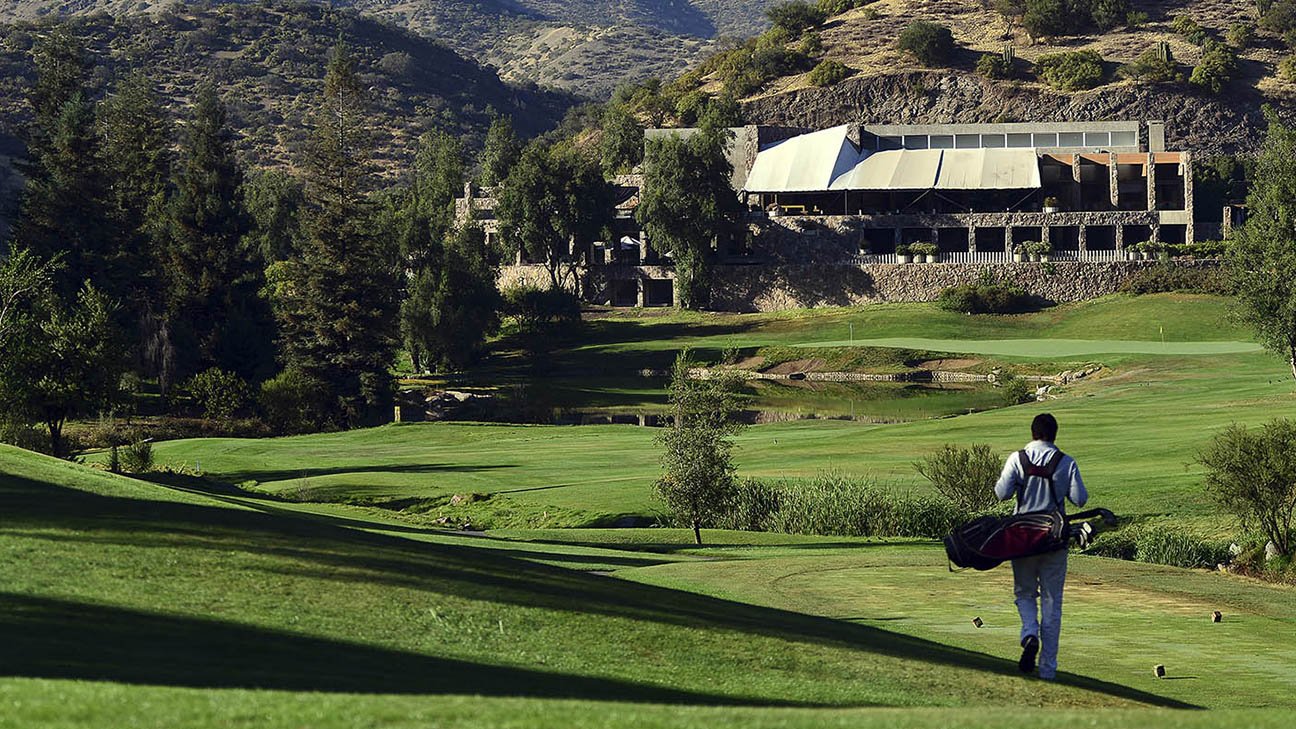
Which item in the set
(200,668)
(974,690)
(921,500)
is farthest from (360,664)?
(921,500)

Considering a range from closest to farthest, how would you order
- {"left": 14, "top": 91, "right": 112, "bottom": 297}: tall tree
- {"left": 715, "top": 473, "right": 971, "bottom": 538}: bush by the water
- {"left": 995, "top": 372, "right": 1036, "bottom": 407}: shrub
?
1. {"left": 715, "top": 473, "right": 971, "bottom": 538}: bush by the water
2. {"left": 995, "top": 372, "right": 1036, "bottom": 407}: shrub
3. {"left": 14, "top": 91, "right": 112, "bottom": 297}: tall tree

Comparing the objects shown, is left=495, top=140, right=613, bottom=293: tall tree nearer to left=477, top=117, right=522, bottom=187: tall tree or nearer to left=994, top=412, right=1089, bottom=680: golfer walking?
left=477, top=117, right=522, bottom=187: tall tree

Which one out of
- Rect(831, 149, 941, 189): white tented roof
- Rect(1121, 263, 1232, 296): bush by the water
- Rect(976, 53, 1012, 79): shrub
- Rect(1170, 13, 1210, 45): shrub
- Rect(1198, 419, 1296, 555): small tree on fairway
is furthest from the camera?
Rect(1170, 13, 1210, 45): shrub

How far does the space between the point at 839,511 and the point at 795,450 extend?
45.2 feet

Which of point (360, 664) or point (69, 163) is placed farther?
point (69, 163)

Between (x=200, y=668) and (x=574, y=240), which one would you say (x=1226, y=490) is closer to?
(x=200, y=668)

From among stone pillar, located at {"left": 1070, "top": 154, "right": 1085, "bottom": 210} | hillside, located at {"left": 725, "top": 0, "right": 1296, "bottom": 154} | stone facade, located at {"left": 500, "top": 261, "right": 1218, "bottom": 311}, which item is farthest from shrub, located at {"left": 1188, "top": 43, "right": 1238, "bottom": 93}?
stone facade, located at {"left": 500, "top": 261, "right": 1218, "bottom": 311}

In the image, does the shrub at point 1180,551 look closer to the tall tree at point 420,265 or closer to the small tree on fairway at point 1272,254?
the small tree on fairway at point 1272,254

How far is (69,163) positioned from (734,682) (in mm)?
82974

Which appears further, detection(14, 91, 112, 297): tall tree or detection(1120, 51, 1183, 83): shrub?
detection(1120, 51, 1183, 83): shrub

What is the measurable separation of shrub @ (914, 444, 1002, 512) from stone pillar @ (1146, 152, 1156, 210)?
302 ft

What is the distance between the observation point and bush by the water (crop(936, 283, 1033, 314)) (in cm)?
10944

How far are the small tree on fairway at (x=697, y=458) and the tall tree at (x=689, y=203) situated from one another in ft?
262

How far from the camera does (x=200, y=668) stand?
1241cm
